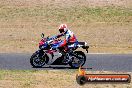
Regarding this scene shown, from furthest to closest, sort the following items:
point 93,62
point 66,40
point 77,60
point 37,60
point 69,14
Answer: point 69,14, point 93,62, point 77,60, point 37,60, point 66,40

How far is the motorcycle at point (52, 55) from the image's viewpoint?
A: 20141mm

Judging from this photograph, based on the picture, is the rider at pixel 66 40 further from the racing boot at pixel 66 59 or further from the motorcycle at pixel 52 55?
the motorcycle at pixel 52 55

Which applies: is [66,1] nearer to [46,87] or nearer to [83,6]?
[83,6]

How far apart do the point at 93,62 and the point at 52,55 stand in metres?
2.21

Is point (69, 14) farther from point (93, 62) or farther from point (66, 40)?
point (66, 40)

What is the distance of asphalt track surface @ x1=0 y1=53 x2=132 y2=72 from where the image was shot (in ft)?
66.3

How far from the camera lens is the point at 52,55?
66.1 ft

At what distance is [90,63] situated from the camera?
21.4 meters

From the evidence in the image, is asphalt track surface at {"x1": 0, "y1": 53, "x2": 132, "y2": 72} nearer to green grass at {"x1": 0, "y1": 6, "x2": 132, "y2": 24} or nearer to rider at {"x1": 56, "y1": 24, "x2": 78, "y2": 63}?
rider at {"x1": 56, "y1": 24, "x2": 78, "y2": 63}

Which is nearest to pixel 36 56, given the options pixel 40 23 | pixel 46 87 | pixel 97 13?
pixel 46 87

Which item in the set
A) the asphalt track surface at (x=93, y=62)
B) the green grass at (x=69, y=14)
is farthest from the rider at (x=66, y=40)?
the green grass at (x=69, y=14)

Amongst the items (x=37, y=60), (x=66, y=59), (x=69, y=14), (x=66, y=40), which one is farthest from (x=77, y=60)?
(x=69, y=14)

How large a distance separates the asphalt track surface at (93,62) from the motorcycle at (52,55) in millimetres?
237

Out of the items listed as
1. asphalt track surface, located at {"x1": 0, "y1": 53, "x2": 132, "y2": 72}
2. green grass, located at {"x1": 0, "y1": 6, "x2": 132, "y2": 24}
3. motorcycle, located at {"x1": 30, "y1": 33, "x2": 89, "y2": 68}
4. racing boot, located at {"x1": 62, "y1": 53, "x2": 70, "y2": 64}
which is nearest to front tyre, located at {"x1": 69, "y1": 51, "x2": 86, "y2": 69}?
motorcycle, located at {"x1": 30, "y1": 33, "x2": 89, "y2": 68}
